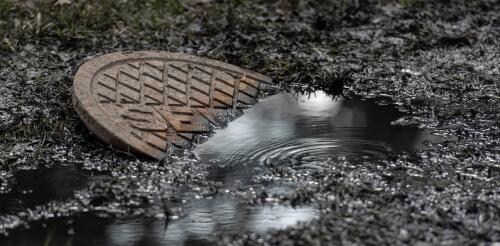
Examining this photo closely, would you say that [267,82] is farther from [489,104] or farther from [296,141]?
[489,104]

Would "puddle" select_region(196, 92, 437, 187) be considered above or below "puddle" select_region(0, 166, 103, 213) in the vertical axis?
above

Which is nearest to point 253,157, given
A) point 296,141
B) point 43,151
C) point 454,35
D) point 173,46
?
point 296,141

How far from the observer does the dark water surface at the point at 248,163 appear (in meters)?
2.73

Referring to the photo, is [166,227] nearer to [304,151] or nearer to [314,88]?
[304,151]

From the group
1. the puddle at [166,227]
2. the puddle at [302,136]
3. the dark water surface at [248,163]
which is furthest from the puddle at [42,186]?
the puddle at [302,136]

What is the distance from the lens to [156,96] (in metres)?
3.80

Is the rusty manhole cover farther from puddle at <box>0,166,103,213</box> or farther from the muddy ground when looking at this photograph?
puddle at <box>0,166,103,213</box>

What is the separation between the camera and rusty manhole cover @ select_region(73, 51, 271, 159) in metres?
3.42

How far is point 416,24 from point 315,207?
274cm

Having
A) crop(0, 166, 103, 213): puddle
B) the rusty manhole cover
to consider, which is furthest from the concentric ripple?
crop(0, 166, 103, 213): puddle

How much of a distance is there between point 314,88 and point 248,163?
3.38 ft

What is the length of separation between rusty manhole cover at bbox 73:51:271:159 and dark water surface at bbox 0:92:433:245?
145 mm

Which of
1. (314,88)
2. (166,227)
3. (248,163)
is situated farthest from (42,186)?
(314,88)

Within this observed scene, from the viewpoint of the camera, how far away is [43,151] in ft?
11.1
